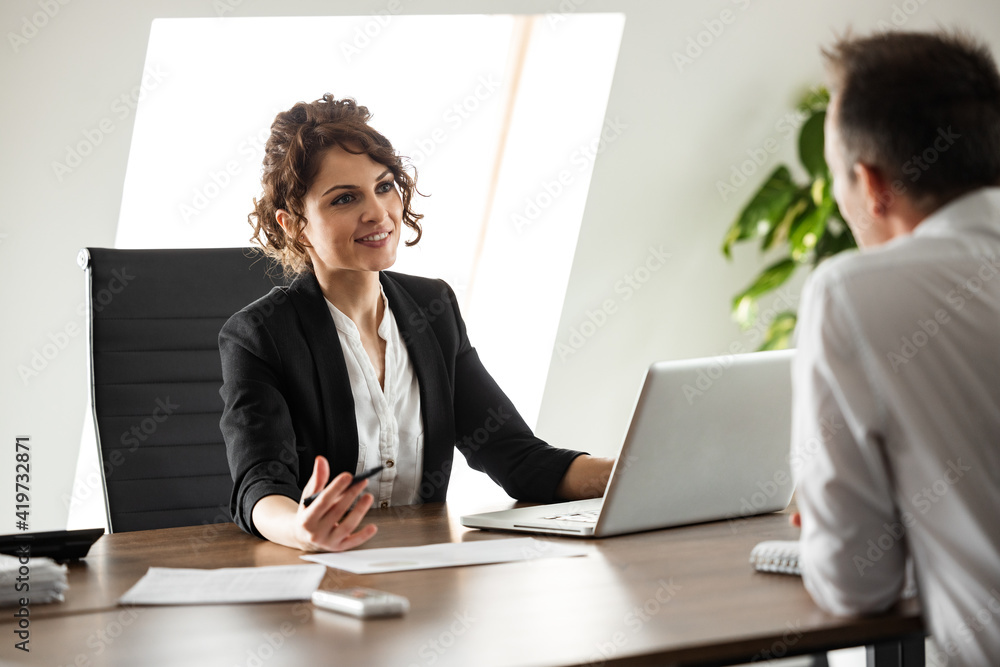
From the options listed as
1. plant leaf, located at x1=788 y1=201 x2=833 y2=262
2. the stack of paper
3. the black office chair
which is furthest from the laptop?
plant leaf, located at x1=788 y1=201 x2=833 y2=262

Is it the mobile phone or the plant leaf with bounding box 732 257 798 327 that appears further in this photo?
the plant leaf with bounding box 732 257 798 327

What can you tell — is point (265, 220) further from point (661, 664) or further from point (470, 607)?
point (661, 664)

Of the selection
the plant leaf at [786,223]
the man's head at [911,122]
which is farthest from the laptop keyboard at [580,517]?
the plant leaf at [786,223]

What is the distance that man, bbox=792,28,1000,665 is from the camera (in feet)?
2.93

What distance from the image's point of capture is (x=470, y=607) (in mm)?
1013

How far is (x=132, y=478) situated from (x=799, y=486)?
4.65 ft

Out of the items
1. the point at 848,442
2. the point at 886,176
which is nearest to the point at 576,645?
the point at 848,442

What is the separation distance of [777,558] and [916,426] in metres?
0.29

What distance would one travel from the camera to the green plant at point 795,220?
339 cm

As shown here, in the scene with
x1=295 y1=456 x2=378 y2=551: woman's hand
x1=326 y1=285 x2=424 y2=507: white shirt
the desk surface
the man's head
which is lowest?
the desk surface

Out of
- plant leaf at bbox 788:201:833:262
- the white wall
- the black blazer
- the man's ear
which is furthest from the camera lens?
plant leaf at bbox 788:201:833:262

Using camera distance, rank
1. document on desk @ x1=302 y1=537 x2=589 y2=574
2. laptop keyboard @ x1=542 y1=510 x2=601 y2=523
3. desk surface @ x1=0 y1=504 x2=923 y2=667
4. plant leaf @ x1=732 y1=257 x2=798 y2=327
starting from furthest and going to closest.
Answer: plant leaf @ x1=732 y1=257 x2=798 y2=327, laptop keyboard @ x1=542 y1=510 x2=601 y2=523, document on desk @ x1=302 y1=537 x2=589 y2=574, desk surface @ x1=0 y1=504 x2=923 y2=667

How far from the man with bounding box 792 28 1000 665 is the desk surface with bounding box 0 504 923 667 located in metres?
0.07

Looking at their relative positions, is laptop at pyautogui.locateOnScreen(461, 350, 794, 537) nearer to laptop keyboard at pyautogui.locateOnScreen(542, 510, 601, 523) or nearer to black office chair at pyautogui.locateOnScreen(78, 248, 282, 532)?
laptop keyboard at pyautogui.locateOnScreen(542, 510, 601, 523)
